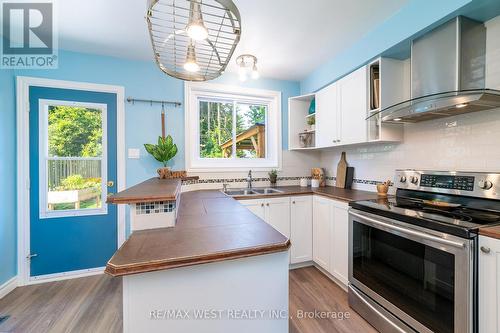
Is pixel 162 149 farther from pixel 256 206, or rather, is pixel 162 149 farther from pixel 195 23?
pixel 195 23

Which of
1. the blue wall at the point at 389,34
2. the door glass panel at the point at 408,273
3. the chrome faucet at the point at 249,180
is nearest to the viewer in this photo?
the door glass panel at the point at 408,273

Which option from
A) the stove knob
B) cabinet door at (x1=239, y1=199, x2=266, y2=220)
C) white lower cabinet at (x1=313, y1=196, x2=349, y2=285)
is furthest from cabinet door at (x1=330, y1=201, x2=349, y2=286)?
the stove knob

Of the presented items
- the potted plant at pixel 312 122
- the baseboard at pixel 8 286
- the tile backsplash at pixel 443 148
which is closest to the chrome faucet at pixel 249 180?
the potted plant at pixel 312 122

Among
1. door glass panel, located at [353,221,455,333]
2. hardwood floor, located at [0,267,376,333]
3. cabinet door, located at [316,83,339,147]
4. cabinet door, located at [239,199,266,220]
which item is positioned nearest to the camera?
door glass panel, located at [353,221,455,333]

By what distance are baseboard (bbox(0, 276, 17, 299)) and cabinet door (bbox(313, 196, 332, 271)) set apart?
3.05 m

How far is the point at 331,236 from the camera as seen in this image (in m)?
2.20

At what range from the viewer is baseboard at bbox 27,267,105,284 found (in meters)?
2.18

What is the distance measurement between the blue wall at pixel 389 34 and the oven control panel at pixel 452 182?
1.08 meters

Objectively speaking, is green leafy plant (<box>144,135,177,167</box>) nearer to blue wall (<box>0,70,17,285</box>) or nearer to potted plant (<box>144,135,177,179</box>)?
potted plant (<box>144,135,177,179</box>)

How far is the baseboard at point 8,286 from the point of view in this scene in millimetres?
1952

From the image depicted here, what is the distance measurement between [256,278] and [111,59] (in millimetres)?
2734

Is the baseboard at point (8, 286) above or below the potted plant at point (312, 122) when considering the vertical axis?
below

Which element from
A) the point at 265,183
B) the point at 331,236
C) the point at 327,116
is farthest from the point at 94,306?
the point at 327,116

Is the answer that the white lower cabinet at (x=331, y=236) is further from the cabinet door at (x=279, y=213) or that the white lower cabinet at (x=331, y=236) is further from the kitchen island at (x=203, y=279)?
the kitchen island at (x=203, y=279)
